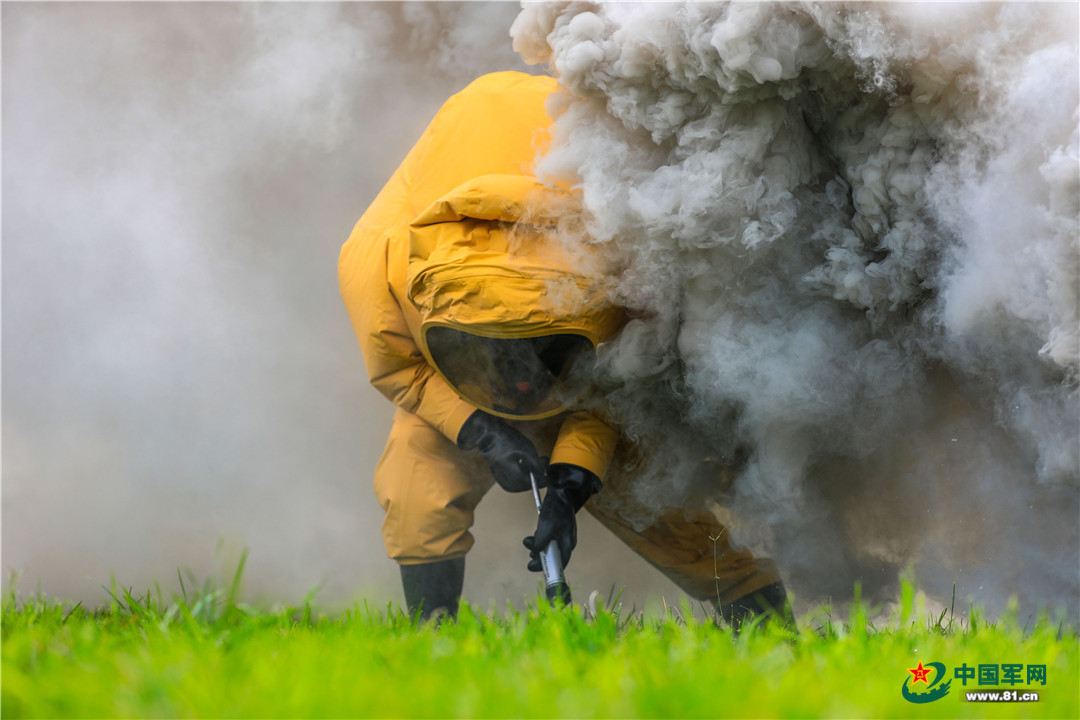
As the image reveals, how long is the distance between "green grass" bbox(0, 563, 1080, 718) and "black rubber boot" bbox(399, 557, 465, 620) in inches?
42.5

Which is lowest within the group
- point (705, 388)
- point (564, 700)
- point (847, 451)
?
point (564, 700)

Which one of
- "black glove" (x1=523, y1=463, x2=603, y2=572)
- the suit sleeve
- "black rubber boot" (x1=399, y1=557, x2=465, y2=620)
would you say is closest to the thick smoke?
the suit sleeve

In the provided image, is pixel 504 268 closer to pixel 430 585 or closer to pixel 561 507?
pixel 561 507

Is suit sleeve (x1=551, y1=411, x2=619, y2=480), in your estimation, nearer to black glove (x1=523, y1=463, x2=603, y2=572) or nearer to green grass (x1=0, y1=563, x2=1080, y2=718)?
black glove (x1=523, y1=463, x2=603, y2=572)

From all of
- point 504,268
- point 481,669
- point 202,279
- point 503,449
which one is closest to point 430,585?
point 503,449

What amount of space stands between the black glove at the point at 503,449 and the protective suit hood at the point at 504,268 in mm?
352

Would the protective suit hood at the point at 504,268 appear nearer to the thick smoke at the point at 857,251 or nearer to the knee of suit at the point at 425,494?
the thick smoke at the point at 857,251

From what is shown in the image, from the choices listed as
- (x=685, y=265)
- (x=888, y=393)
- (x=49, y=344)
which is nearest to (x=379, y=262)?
(x=685, y=265)

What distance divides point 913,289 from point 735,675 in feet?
3.72

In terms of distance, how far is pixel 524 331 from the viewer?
1754 mm

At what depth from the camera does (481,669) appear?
32.8 inches

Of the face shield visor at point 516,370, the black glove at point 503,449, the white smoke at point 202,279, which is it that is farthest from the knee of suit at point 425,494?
the white smoke at point 202,279

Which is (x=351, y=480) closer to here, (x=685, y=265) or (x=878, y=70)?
(x=685, y=265)

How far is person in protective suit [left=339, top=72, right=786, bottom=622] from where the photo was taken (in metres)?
1.75
